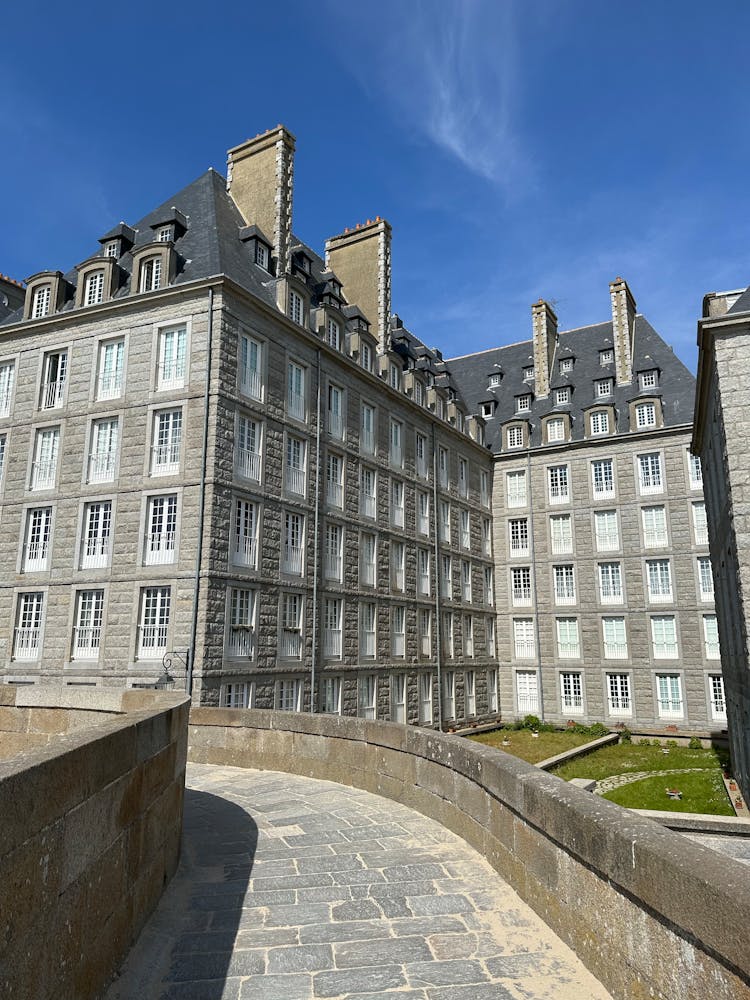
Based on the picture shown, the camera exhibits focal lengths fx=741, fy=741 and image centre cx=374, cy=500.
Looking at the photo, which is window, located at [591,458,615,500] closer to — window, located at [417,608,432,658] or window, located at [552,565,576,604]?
window, located at [552,565,576,604]

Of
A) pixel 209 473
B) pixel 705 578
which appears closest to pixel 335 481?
pixel 209 473

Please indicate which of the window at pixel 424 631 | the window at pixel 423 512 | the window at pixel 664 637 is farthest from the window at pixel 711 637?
the window at pixel 423 512

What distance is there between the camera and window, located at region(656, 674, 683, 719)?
32625 millimetres

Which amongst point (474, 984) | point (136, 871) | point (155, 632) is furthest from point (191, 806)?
point (155, 632)

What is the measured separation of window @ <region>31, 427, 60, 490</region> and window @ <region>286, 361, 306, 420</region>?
23.4 feet

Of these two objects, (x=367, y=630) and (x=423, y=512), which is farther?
(x=423, y=512)

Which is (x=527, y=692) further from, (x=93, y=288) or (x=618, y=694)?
(x=93, y=288)

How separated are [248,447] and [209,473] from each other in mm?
2000

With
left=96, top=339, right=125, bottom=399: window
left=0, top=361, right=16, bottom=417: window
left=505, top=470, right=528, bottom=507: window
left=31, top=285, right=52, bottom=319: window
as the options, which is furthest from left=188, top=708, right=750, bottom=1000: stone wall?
left=505, top=470, right=528, bottom=507: window

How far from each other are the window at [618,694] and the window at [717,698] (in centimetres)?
344

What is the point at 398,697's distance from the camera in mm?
27594

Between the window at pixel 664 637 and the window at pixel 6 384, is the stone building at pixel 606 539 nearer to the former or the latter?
the window at pixel 664 637

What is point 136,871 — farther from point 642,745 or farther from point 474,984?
point 642,745

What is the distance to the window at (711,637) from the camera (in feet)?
106
